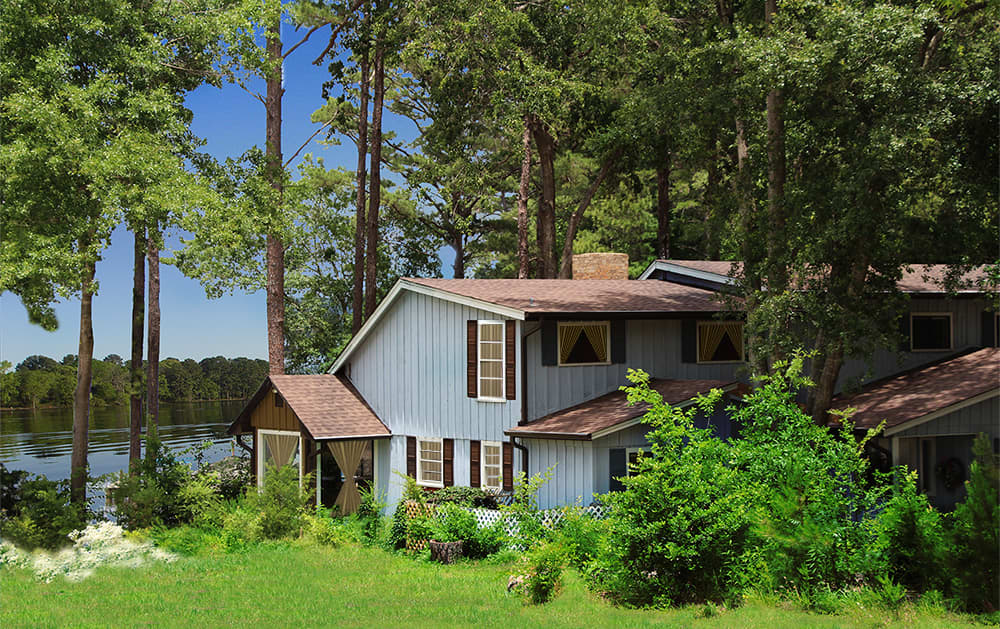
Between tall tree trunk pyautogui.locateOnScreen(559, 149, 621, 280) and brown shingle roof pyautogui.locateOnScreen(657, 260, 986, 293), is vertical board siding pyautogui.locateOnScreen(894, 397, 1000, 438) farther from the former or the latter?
tall tree trunk pyautogui.locateOnScreen(559, 149, 621, 280)

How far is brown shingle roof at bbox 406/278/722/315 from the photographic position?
77.4 feet

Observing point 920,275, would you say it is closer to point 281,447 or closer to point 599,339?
point 599,339

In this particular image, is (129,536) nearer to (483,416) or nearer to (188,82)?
(483,416)

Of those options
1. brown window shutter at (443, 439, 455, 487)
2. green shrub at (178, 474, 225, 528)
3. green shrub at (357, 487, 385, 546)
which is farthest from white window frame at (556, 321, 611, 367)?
green shrub at (178, 474, 225, 528)

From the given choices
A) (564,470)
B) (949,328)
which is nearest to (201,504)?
(564,470)

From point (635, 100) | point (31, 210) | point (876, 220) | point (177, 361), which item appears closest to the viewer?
point (876, 220)

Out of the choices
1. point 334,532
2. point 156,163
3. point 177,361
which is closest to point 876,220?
point 334,532

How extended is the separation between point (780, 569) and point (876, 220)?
8341 millimetres

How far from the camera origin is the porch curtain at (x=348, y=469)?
2655 centimetres

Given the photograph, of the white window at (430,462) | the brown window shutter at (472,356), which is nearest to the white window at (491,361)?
the brown window shutter at (472,356)

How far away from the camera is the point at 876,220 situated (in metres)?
18.8

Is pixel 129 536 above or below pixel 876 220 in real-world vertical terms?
below

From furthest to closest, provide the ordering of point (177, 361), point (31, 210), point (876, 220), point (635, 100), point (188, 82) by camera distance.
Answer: point (177, 361), point (188, 82), point (635, 100), point (31, 210), point (876, 220)

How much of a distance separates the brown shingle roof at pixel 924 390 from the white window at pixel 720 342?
9.84 ft
